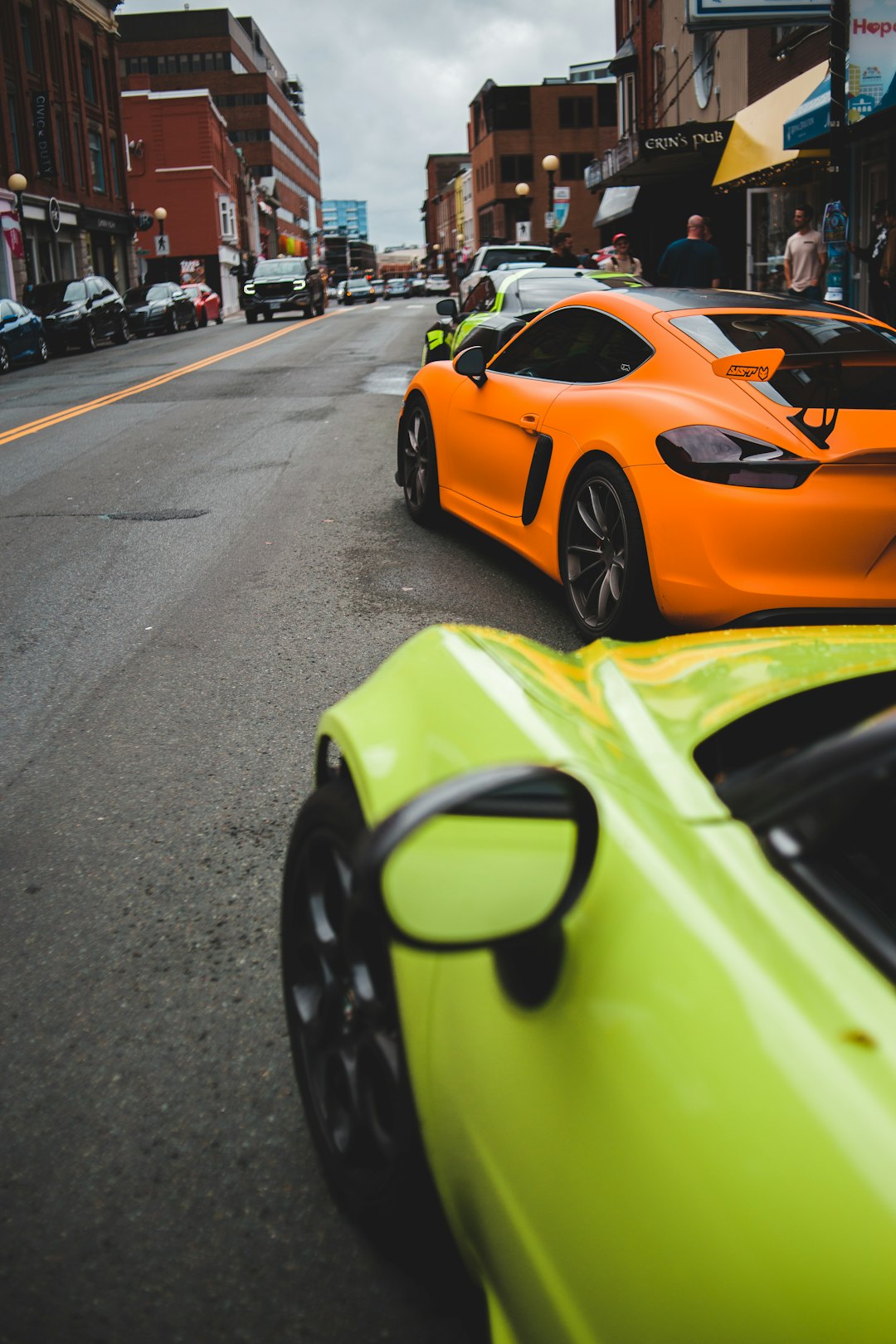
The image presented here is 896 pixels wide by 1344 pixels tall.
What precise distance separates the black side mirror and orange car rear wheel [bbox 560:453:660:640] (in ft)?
4.76

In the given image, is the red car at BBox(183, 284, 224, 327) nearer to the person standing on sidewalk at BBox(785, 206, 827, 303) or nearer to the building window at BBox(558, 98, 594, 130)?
the person standing on sidewalk at BBox(785, 206, 827, 303)

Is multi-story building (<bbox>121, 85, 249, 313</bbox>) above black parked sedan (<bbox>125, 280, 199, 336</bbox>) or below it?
above

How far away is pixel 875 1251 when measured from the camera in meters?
1.06

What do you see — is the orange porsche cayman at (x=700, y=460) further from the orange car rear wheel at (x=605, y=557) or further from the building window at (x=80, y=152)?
the building window at (x=80, y=152)

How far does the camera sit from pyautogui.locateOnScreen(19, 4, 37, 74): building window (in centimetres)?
4506

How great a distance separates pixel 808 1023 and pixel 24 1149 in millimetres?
1674

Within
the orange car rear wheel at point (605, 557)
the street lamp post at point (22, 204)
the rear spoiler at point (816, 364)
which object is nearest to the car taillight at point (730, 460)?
the rear spoiler at point (816, 364)

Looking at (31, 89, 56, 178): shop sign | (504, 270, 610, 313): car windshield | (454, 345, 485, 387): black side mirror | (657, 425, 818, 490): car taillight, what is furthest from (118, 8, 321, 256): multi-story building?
(657, 425, 818, 490): car taillight

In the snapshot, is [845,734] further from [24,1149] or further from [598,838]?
[24,1149]

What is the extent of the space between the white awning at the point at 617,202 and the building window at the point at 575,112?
192 ft

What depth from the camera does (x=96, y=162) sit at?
176 feet

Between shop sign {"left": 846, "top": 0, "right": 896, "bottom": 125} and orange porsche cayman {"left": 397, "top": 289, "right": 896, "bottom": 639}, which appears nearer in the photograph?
orange porsche cayman {"left": 397, "top": 289, "right": 896, "bottom": 639}

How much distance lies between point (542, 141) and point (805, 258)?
78.9 meters

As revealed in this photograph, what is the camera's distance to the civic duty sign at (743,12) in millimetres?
14609
